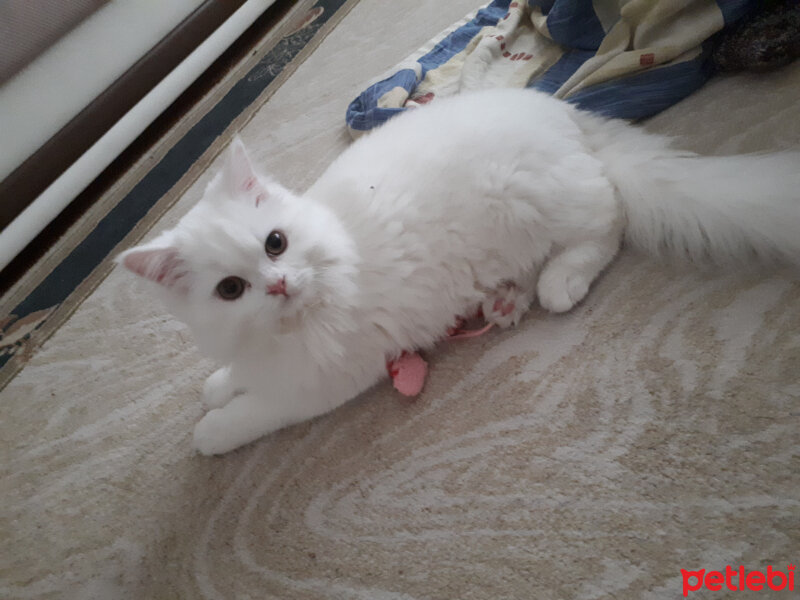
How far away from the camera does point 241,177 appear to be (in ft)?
3.19

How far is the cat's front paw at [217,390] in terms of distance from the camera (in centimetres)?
117

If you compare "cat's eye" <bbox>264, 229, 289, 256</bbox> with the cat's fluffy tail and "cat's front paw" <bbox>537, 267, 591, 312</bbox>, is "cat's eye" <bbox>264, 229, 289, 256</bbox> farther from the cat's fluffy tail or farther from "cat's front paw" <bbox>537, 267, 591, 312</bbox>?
the cat's fluffy tail

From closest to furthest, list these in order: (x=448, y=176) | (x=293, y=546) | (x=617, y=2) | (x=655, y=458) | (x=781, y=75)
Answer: (x=655, y=458) → (x=293, y=546) → (x=448, y=176) → (x=781, y=75) → (x=617, y=2)

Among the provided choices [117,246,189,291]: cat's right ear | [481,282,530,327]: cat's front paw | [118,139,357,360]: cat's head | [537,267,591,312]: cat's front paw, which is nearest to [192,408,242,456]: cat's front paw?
[118,139,357,360]: cat's head

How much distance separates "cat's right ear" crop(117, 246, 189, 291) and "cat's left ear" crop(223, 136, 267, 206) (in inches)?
7.4

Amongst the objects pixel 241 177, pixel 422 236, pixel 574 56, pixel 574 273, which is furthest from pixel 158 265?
pixel 574 56

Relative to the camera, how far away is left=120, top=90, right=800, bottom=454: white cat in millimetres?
893

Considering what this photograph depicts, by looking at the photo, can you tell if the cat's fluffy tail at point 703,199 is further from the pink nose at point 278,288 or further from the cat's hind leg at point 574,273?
the pink nose at point 278,288

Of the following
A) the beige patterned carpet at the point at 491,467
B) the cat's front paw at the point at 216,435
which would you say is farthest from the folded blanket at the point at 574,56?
the cat's front paw at the point at 216,435

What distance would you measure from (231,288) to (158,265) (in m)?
0.14

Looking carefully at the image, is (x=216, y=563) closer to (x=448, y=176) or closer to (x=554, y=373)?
(x=554, y=373)

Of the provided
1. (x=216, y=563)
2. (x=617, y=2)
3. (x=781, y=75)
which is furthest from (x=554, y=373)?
(x=617, y=2)

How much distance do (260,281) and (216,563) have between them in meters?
0.62

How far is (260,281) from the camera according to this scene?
864 mm
